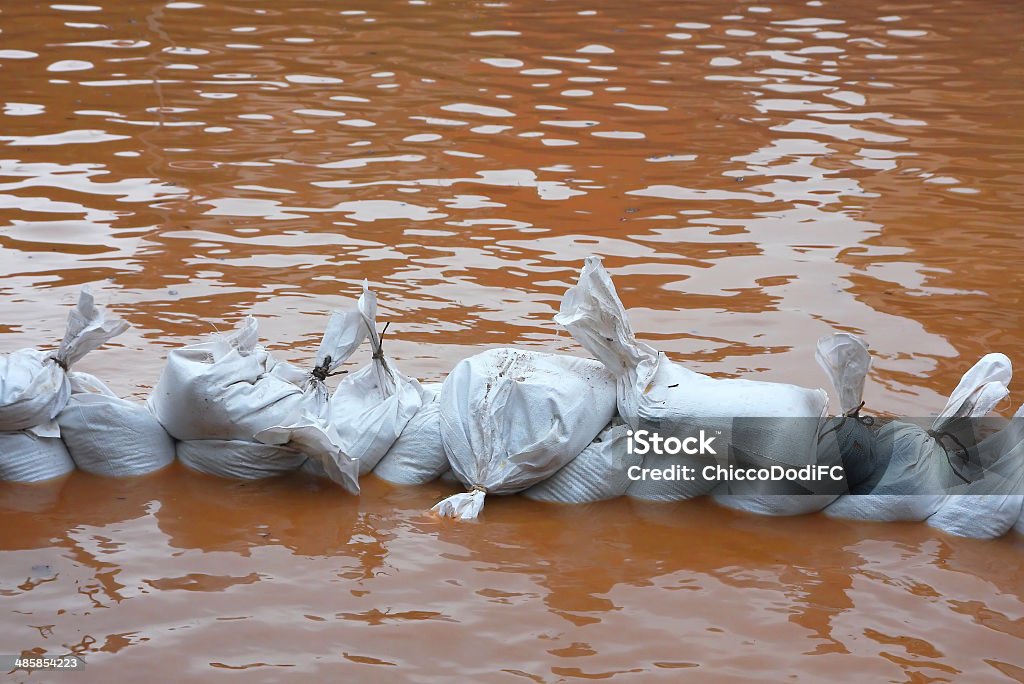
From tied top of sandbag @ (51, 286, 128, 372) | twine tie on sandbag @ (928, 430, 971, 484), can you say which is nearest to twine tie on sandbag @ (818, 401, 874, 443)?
twine tie on sandbag @ (928, 430, 971, 484)

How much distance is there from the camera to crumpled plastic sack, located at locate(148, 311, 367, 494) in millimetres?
3275

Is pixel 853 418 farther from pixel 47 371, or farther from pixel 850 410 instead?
pixel 47 371

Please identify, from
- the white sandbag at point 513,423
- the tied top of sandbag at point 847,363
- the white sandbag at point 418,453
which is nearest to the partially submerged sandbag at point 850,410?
the tied top of sandbag at point 847,363

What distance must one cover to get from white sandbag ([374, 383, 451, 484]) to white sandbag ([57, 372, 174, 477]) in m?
0.69

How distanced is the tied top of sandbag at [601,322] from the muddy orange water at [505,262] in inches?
16.7

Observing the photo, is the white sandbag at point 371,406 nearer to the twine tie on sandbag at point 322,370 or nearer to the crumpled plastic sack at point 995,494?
the twine tie on sandbag at point 322,370

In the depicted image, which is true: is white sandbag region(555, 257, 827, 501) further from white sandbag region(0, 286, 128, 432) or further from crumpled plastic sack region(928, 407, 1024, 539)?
white sandbag region(0, 286, 128, 432)

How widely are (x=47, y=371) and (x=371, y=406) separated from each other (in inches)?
36.6

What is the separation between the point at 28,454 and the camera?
3.38 metres

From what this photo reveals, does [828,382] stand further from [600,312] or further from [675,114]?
[675,114]

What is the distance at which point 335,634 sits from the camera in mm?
2641

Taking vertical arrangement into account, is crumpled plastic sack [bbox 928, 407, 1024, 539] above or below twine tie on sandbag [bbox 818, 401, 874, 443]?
below

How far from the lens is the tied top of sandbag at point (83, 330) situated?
3363mm

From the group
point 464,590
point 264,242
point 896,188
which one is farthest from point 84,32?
point 464,590
